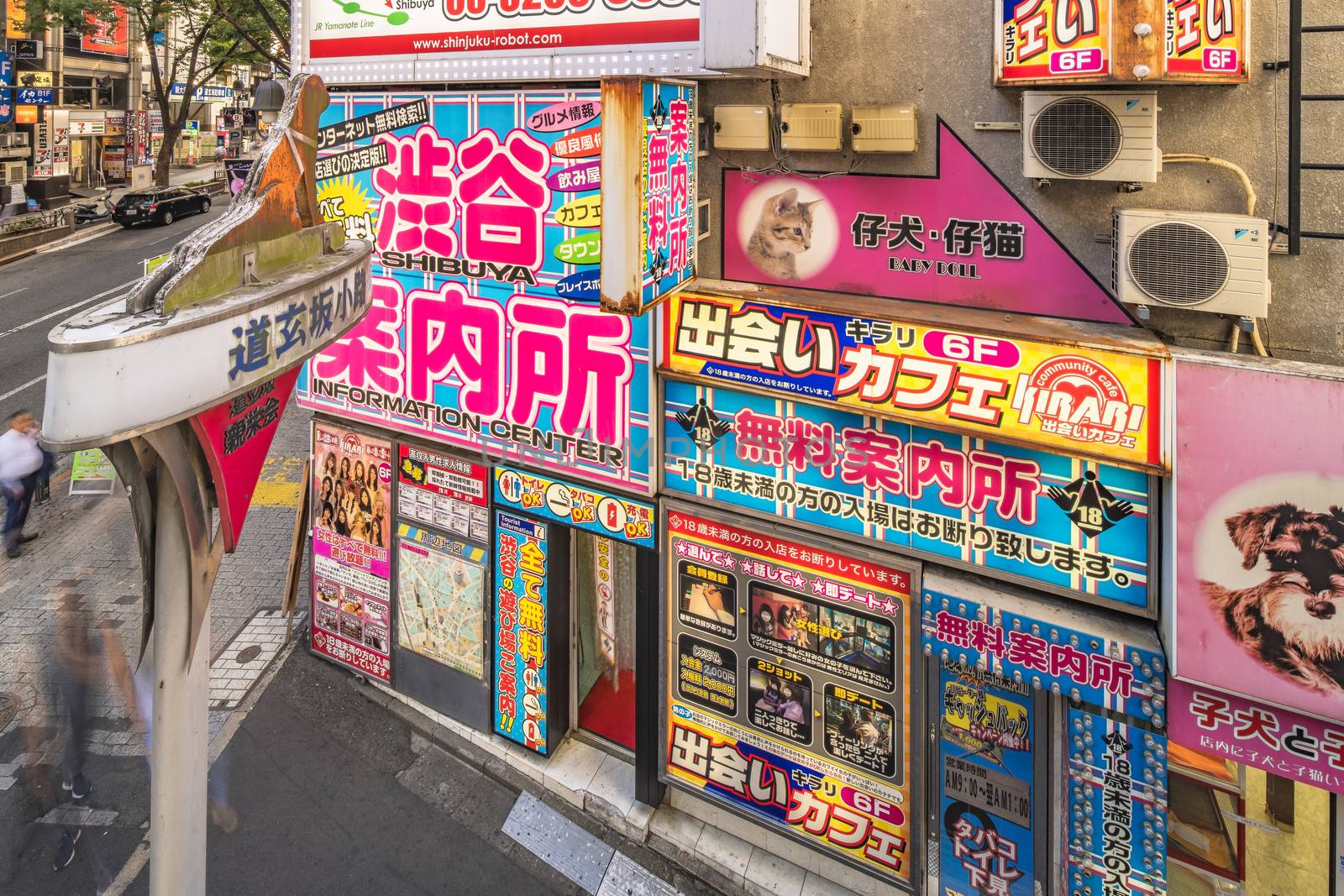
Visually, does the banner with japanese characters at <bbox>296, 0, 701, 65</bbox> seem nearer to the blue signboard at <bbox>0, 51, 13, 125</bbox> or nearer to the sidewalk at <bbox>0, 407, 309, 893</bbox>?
the sidewalk at <bbox>0, 407, 309, 893</bbox>

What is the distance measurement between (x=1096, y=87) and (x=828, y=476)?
3252 mm

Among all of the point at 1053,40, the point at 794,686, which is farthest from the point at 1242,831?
the point at 1053,40

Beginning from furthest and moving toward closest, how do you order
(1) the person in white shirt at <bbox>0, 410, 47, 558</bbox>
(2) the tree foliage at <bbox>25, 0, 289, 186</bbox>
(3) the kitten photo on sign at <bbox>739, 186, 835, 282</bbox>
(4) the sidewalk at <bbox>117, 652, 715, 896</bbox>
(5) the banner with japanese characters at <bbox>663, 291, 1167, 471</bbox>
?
(2) the tree foliage at <bbox>25, 0, 289, 186</bbox>
(1) the person in white shirt at <bbox>0, 410, 47, 558</bbox>
(4) the sidewalk at <bbox>117, 652, 715, 896</bbox>
(3) the kitten photo on sign at <bbox>739, 186, 835, 282</bbox>
(5) the banner with japanese characters at <bbox>663, 291, 1167, 471</bbox>

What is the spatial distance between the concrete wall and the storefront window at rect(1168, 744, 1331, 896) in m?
2.81

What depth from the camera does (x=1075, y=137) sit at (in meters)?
5.68

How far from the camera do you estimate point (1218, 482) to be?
5156 millimetres

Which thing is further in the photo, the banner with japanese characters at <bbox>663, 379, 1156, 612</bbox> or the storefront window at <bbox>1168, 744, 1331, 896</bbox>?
the banner with japanese characters at <bbox>663, 379, 1156, 612</bbox>

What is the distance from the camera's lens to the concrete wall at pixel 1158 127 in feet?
17.5

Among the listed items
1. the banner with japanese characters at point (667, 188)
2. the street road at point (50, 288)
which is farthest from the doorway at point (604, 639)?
the street road at point (50, 288)

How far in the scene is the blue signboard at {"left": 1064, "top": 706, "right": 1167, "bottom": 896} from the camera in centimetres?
574

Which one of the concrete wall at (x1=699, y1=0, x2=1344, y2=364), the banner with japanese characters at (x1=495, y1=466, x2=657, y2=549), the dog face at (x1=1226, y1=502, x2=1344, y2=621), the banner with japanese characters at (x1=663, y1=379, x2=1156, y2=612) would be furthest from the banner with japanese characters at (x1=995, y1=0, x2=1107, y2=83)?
the banner with japanese characters at (x1=495, y1=466, x2=657, y2=549)

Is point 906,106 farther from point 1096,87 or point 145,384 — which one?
point 145,384

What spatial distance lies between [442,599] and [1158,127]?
776cm

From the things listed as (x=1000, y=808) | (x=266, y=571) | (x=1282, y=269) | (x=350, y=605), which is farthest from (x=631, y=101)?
(x=266, y=571)
